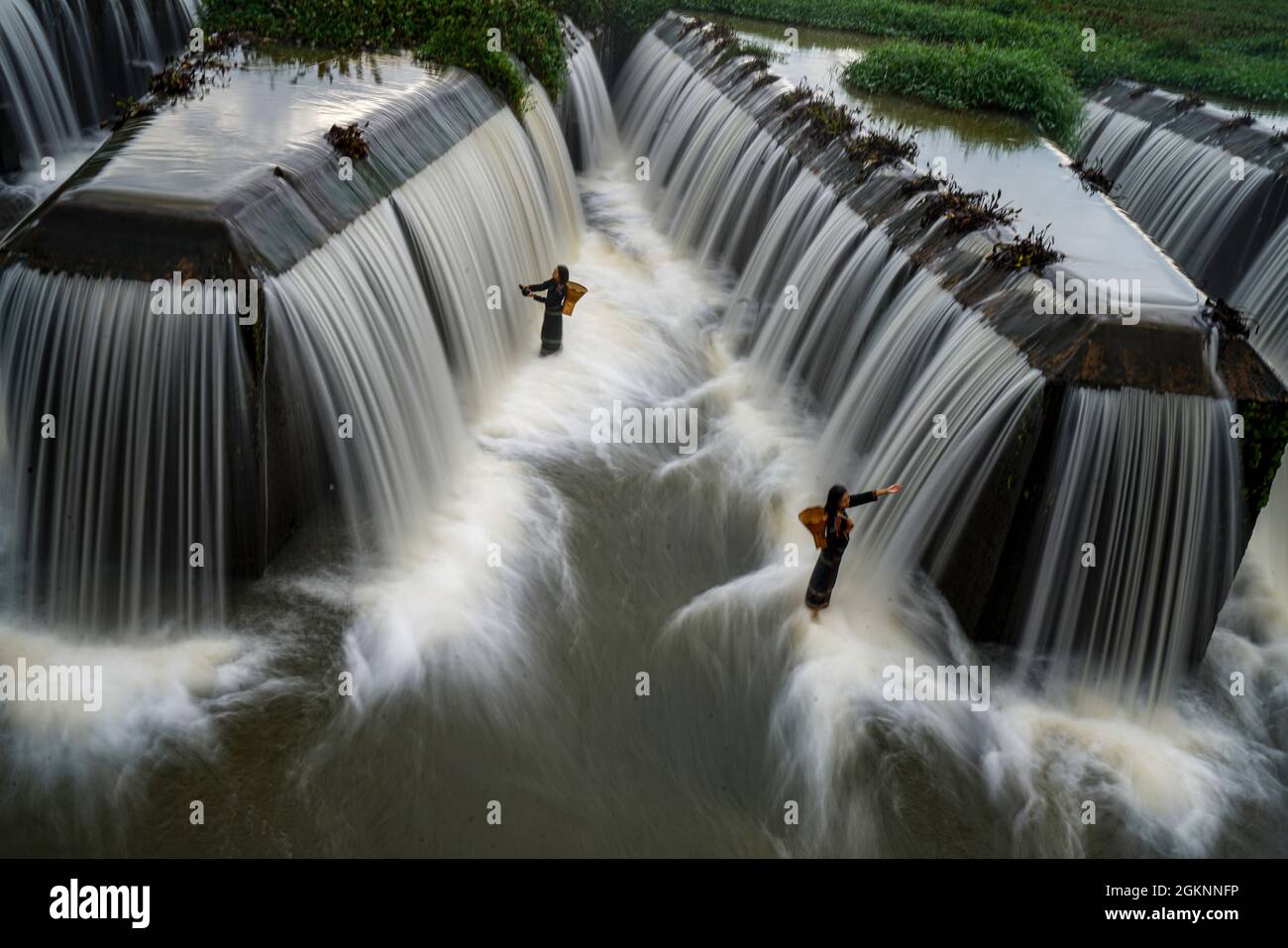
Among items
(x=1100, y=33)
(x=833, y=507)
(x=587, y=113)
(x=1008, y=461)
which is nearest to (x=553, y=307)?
(x=833, y=507)

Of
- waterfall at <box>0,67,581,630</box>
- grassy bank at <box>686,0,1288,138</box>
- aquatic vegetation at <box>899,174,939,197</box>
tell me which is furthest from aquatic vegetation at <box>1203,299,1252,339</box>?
grassy bank at <box>686,0,1288,138</box>

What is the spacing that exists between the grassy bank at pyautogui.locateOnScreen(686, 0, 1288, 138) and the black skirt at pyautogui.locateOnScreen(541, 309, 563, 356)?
10539 mm

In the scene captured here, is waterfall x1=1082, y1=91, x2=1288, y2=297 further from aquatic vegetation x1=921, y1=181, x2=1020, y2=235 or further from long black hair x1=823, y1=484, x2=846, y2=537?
long black hair x1=823, y1=484, x2=846, y2=537

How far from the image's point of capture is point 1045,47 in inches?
1144

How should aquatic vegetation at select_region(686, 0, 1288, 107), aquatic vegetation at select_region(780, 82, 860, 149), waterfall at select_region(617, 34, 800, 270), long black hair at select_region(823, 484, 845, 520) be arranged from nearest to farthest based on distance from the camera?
long black hair at select_region(823, 484, 845, 520) → aquatic vegetation at select_region(780, 82, 860, 149) → waterfall at select_region(617, 34, 800, 270) → aquatic vegetation at select_region(686, 0, 1288, 107)

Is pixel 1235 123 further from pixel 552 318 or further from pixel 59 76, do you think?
pixel 59 76

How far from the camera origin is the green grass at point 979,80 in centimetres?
2234

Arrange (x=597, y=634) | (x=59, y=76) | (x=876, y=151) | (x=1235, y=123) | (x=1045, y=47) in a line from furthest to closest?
(x=1045, y=47)
(x=1235, y=123)
(x=59, y=76)
(x=876, y=151)
(x=597, y=634)

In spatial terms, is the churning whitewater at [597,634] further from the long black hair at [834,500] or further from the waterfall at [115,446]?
the long black hair at [834,500]

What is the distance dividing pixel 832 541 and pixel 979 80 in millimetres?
15054

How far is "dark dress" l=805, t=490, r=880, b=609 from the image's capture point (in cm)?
1125

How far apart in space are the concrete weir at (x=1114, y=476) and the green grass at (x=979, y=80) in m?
11.7

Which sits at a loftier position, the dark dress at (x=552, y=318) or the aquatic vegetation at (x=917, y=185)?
the aquatic vegetation at (x=917, y=185)

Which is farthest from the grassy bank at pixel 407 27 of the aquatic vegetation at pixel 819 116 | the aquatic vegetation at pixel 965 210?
the aquatic vegetation at pixel 965 210
